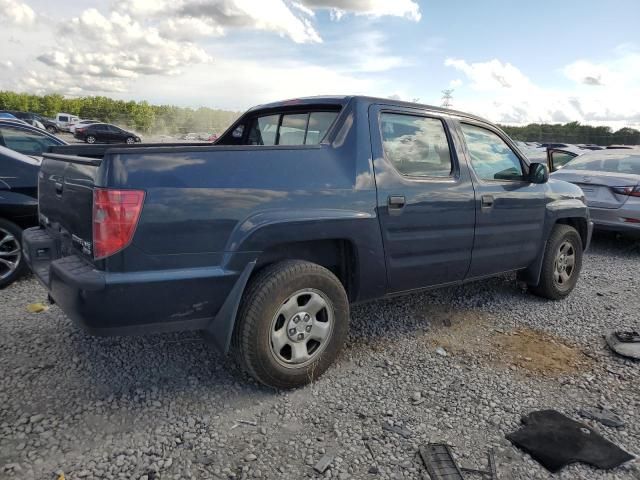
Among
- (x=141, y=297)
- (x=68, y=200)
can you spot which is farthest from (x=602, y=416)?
(x=68, y=200)

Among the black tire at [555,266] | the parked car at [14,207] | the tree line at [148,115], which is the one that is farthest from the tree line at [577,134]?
the parked car at [14,207]

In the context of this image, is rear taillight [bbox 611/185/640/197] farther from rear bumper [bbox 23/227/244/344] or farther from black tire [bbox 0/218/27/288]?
black tire [bbox 0/218/27/288]

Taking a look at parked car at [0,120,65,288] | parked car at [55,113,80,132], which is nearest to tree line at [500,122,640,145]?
parked car at [55,113,80,132]

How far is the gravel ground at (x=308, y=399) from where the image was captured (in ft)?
8.03

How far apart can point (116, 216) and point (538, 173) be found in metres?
3.57

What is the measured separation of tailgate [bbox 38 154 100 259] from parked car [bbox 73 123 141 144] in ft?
108

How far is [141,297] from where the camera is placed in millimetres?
2547

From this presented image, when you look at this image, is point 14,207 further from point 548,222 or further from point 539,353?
point 548,222

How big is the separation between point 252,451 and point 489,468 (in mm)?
1185

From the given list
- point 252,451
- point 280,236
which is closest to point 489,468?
point 252,451

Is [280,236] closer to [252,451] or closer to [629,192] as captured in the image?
[252,451]

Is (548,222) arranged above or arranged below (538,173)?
below

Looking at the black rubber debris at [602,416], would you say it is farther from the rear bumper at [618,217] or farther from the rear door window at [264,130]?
the rear bumper at [618,217]

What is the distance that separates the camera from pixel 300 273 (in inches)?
116
